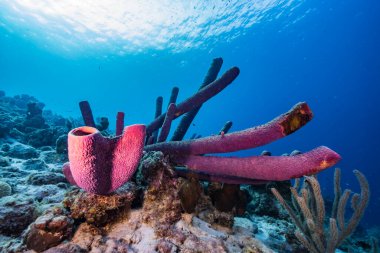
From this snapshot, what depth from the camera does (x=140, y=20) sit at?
86.6ft

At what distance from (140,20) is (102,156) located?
93.8 feet

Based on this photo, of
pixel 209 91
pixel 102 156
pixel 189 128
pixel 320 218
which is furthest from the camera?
pixel 189 128

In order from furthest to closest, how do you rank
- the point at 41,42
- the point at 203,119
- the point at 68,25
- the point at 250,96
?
the point at 203,119 < the point at 250,96 < the point at 41,42 < the point at 68,25

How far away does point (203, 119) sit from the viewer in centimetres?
10869

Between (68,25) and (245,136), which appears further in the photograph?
(68,25)

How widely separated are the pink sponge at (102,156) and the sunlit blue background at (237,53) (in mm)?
24951

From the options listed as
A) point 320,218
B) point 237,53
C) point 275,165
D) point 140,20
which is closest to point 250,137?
point 275,165

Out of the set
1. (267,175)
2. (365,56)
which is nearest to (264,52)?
(365,56)

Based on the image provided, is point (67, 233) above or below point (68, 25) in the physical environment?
below

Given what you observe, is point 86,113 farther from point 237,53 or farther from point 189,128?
point 237,53

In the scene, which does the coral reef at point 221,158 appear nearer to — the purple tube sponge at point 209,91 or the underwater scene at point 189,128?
the underwater scene at point 189,128

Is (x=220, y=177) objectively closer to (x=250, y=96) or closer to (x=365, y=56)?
(x=365, y=56)

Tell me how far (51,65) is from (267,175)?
227 feet

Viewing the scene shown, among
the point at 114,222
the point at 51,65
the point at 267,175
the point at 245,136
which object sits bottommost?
the point at 114,222
